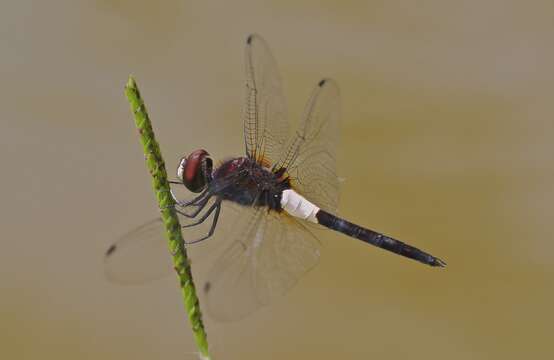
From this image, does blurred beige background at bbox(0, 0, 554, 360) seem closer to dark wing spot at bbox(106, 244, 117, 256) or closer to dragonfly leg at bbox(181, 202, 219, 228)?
dragonfly leg at bbox(181, 202, 219, 228)

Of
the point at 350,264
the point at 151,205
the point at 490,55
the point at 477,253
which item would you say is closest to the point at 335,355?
the point at 350,264

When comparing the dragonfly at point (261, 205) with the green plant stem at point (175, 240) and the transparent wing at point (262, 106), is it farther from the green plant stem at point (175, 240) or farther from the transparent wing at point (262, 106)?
the green plant stem at point (175, 240)

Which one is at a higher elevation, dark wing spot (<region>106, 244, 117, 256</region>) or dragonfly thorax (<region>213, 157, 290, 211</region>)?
dragonfly thorax (<region>213, 157, 290, 211</region>)

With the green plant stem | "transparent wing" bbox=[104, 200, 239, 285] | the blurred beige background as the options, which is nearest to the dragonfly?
"transparent wing" bbox=[104, 200, 239, 285]

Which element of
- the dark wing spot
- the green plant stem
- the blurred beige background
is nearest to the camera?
the green plant stem

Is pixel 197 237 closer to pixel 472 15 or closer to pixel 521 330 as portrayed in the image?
pixel 521 330
